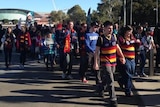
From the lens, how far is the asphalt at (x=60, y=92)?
382 inches

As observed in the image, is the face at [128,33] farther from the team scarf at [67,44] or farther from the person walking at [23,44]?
the person walking at [23,44]

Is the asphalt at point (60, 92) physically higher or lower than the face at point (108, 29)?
lower

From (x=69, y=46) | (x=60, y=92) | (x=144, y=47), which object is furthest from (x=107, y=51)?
(x=144, y=47)

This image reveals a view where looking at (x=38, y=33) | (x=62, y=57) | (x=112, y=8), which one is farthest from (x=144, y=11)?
(x=62, y=57)

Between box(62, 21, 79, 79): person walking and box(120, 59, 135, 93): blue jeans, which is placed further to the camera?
box(62, 21, 79, 79): person walking

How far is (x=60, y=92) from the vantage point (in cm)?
1127

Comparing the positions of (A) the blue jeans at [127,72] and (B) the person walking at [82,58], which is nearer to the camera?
(A) the blue jeans at [127,72]

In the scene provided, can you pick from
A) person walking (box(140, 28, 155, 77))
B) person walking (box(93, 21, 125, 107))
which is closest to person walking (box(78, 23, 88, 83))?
person walking (box(140, 28, 155, 77))

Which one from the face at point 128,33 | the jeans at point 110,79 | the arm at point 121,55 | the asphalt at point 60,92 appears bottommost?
the asphalt at point 60,92

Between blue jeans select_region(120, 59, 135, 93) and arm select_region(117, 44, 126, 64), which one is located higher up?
arm select_region(117, 44, 126, 64)

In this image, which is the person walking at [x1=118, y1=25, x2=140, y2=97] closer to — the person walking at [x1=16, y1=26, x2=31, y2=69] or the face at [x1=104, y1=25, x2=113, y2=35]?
the face at [x1=104, y1=25, x2=113, y2=35]

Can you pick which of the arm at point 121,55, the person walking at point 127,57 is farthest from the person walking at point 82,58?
the arm at point 121,55

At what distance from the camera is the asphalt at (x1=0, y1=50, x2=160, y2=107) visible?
9.71 m

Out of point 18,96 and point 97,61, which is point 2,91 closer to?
point 18,96
